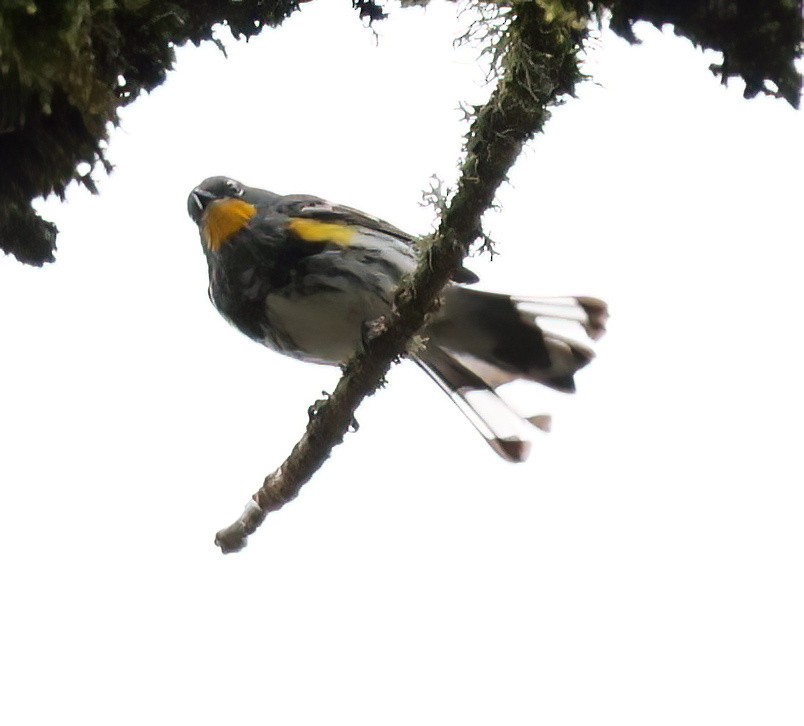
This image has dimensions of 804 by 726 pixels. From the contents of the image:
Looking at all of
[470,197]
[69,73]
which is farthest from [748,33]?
[69,73]

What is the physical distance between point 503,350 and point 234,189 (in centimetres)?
118

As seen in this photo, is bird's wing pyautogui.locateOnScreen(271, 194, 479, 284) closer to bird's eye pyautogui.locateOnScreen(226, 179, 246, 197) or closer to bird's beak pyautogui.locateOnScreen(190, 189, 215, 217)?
bird's eye pyautogui.locateOnScreen(226, 179, 246, 197)

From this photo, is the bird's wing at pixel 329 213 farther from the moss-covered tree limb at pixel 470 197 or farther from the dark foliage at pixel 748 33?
the dark foliage at pixel 748 33

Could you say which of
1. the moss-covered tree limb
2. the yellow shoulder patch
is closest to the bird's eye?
the yellow shoulder patch

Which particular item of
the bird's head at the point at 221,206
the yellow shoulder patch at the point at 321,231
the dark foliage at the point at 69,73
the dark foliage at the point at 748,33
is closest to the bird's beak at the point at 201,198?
the bird's head at the point at 221,206

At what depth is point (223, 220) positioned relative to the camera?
409 cm

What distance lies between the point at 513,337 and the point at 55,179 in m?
2.25

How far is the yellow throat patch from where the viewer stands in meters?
4.04

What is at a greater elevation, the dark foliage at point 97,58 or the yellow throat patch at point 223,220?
the yellow throat patch at point 223,220

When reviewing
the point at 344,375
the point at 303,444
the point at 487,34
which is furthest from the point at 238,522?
the point at 487,34

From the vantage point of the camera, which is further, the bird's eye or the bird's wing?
the bird's eye

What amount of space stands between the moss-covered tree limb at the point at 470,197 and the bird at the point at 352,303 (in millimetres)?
980

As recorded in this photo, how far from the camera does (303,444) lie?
2.85 meters

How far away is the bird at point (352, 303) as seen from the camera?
12.9 ft
